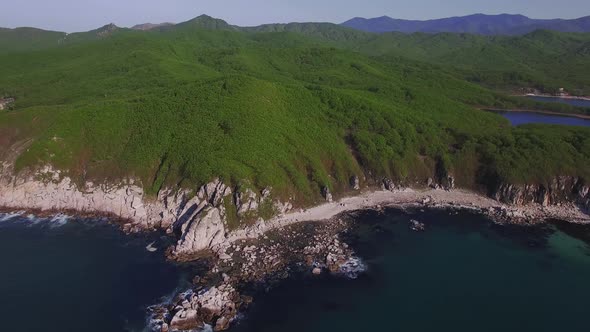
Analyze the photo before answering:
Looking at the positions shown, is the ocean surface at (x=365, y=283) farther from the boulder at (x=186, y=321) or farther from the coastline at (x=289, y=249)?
the boulder at (x=186, y=321)

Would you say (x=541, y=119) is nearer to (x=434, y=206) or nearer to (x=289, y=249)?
(x=434, y=206)

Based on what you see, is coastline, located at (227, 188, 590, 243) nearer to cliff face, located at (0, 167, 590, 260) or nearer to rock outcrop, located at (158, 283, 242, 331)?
cliff face, located at (0, 167, 590, 260)

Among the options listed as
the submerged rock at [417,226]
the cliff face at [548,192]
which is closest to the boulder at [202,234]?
the submerged rock at [417,226]

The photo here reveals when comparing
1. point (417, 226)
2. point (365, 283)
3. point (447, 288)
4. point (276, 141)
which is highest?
point (276, 141)

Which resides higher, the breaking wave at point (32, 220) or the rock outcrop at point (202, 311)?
the breaking wave at point (32, 220)

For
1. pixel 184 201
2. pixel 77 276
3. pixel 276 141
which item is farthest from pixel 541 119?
pixel 77 276

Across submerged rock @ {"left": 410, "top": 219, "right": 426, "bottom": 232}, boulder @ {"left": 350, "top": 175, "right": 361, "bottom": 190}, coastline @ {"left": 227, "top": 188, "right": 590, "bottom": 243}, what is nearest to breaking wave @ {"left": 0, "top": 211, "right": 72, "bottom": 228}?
coastline @ {"left": 227, "top": 188, "right": 590, "bottom": 243}
